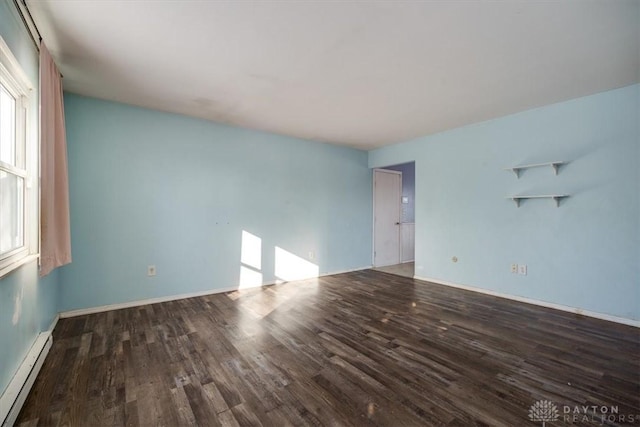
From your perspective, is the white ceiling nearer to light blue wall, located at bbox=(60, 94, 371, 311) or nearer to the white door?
light blue wall, located at bbox=(60, 94, 371, 311)

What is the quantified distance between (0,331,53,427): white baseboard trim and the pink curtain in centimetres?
56

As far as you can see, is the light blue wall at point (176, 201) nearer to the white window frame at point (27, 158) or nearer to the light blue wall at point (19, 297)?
the light blue wall at point (19, 297)

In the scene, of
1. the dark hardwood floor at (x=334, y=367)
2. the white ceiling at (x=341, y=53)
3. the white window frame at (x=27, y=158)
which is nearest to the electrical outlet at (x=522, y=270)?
the dark hardwood floor at (x=334, y=367)

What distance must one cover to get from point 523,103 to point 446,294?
260cm

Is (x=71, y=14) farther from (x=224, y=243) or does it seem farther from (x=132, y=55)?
(x=224, y=243)

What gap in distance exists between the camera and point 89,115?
3.11m

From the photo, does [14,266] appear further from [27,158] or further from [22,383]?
[27,158]

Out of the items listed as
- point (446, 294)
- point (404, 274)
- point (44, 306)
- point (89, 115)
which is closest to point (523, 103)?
point (446, 294)

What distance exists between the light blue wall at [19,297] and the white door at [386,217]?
4971mm

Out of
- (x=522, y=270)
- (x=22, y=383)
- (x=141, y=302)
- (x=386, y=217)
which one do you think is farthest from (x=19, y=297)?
(x=386, y=217)

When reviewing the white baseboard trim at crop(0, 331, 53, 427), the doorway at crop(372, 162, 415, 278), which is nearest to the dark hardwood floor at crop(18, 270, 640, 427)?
the white baseboard trim at crop(0, 331, 53, 427)

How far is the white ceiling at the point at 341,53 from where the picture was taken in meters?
1.78

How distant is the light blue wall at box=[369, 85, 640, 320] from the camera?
2869mm

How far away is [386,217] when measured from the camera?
19.8 feet
